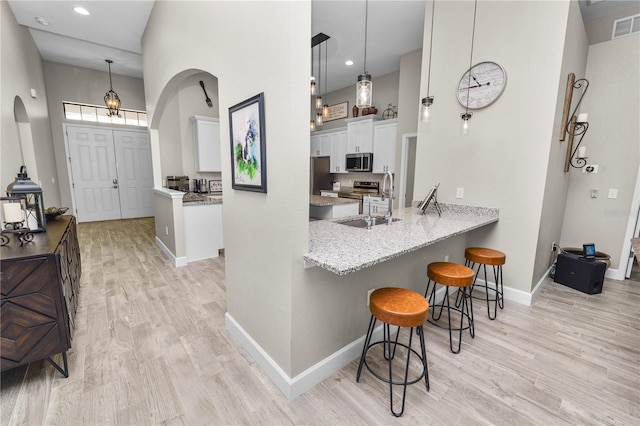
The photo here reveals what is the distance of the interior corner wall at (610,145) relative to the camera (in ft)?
10.7

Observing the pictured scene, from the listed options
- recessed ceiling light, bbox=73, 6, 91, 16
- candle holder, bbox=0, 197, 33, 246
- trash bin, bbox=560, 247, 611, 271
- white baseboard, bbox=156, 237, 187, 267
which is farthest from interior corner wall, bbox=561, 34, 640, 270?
recessed ceiling light, bbox=73, 6, 91, 16

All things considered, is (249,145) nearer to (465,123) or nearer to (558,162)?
(465,123)

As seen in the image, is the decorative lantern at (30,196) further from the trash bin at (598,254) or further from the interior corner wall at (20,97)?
the trash bin at (598,254)

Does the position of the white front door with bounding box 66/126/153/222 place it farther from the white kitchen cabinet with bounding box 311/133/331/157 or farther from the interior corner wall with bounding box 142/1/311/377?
the interior corner wall with bounding box 142/1/311/377

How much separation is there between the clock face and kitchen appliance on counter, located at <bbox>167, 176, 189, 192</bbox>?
500 cm

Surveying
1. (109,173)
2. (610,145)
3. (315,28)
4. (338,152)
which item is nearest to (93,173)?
(109,173)

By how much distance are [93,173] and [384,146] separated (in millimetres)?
6775

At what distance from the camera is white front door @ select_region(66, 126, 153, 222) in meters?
6.44

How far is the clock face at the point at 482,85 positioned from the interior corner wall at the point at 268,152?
7.38 feet

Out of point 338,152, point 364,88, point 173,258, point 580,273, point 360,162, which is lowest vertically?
point 173,258

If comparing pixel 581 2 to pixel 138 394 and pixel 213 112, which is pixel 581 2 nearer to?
pixel 138 394

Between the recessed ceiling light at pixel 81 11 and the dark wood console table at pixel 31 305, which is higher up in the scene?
the recessed ceiling light at pixel 81 11

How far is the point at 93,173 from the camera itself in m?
6.62

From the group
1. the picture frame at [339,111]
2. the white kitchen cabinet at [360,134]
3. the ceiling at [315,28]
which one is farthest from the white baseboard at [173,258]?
the picture frame at [339,111]
